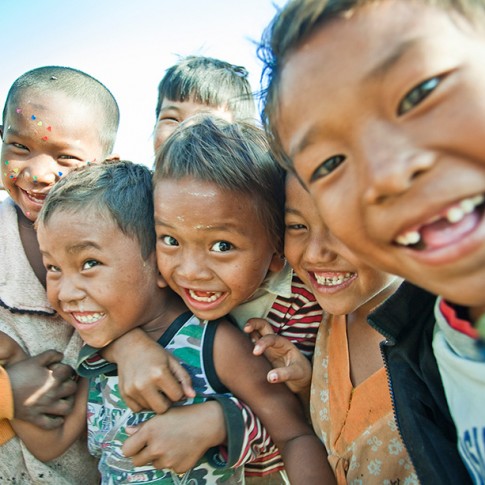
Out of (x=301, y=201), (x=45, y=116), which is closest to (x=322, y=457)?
(x=301, y=201)

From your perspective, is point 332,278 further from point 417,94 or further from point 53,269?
point 53,269

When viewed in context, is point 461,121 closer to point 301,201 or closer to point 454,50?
point 454,50

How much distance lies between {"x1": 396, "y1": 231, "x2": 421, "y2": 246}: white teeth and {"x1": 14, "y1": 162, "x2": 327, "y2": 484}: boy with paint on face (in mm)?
982

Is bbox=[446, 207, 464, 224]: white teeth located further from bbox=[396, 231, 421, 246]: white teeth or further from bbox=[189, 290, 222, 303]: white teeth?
bbox=[189, 290, 222, 303]: white teeth

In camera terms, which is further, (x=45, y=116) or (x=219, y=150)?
(x=45, y=116)

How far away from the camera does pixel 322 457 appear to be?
1689 mm

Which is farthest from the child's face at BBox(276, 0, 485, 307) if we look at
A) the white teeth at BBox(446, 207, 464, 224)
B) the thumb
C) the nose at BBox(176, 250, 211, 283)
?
the thumb

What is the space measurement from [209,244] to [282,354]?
19.9 inches

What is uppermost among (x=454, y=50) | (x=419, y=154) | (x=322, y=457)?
(x=454, y=50)

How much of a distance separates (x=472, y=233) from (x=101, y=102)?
2268 mm

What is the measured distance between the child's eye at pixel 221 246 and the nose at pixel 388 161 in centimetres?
88

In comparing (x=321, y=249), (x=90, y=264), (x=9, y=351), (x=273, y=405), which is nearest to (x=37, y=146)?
(x=90, y=264)

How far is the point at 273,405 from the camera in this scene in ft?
5.70

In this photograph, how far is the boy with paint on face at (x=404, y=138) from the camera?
85cm
